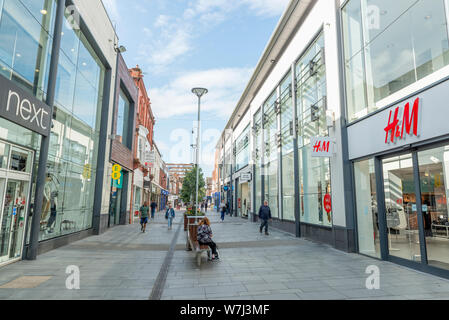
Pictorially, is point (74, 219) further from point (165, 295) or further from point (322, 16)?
point (322, 16)

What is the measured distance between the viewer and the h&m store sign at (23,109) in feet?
20.8

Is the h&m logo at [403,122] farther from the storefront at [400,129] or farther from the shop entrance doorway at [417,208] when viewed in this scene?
the shop entrance doorway at [417,208]

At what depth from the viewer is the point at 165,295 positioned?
520cm

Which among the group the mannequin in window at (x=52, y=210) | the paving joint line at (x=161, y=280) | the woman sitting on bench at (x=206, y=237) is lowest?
the paving joint line at (x=161, y=280)

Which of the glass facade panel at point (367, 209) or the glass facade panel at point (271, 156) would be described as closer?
the glass facade panel at point (367, 209)

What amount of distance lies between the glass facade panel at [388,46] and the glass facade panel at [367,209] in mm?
1902

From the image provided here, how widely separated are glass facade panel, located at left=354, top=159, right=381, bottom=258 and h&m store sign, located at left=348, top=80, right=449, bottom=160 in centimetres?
55

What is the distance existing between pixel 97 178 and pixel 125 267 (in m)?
8.75

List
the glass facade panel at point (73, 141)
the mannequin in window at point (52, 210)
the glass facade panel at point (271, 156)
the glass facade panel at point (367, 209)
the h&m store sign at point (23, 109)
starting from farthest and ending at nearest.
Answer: the glass facade panel at point (271, 156), the glass facade panel at point (73, 141), the mannequin in window at point (52, 210), the glass facade panel at point (367, 209), the h&m store sign at point (23, 109)

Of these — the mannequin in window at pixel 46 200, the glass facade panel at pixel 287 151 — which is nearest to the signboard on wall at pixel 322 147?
→ the glass facade panel at pixel 287 151

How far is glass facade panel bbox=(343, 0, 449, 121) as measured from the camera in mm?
6887

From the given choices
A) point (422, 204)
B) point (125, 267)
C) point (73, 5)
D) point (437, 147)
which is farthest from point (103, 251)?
point (437, 147)

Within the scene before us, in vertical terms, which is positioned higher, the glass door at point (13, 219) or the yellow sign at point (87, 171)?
the yellow sign at point (87, 171)

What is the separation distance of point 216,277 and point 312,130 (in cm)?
899
